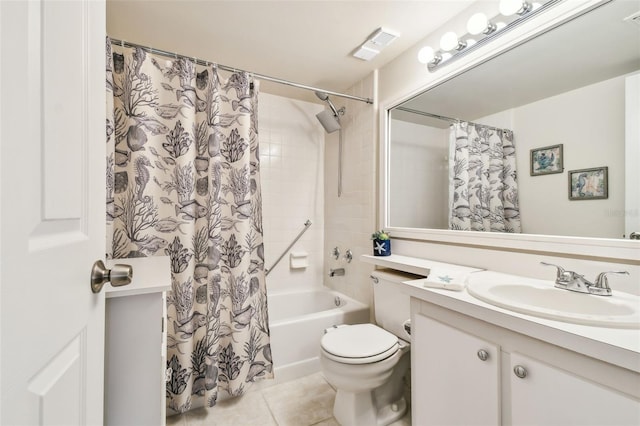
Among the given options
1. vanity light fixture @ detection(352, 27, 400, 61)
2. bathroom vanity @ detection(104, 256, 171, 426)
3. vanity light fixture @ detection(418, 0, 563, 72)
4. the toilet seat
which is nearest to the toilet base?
the toilet seat

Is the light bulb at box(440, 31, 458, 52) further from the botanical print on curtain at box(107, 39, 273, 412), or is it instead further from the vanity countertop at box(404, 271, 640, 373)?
the vanity countertop at box(404, 271, 640, 373)

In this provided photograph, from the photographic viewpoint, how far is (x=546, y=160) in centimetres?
116

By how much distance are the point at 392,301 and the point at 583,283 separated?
0.88m

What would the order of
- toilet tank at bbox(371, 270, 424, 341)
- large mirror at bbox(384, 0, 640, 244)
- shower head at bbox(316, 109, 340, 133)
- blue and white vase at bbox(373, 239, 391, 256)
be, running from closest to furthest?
large mirror at bbox(384, 0, 640, 244), toilet tank at bbox(371, 270, 424, 341), blue and white vase at bbox(373, 239, 391, 256), shower head at bbox(316, 109, 340, 133)

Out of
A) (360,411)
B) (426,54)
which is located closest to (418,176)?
(426,54)

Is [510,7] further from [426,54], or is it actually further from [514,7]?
[426,54]

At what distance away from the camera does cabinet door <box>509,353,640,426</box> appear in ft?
1.99

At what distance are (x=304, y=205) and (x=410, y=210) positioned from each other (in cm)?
114

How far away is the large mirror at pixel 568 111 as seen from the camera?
96cm

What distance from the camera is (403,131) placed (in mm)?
1887

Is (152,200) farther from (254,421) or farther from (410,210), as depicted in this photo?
(410,210)

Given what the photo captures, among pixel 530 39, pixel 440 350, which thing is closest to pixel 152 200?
pixel 440 350

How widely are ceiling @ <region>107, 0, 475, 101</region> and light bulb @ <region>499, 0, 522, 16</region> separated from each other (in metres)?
0.27

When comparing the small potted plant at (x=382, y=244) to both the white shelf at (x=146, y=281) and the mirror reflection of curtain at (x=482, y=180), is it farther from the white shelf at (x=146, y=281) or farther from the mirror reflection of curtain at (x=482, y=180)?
the white shelf at (x=146, y=281)
